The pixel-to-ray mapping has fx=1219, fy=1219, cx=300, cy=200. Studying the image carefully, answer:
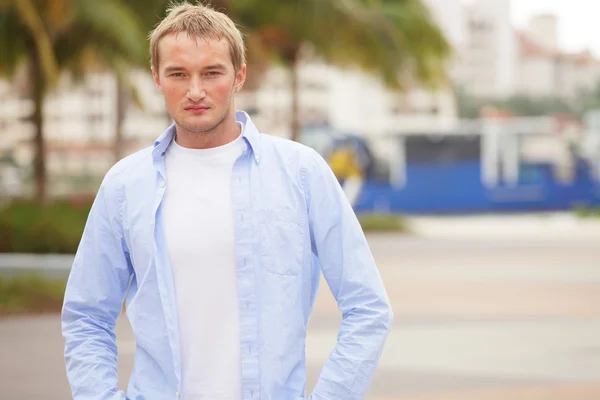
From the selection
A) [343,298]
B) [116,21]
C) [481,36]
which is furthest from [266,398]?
[481,36]

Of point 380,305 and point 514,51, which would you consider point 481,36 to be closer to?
point 514,51

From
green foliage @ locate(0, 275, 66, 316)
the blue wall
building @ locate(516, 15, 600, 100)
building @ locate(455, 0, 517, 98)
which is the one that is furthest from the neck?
building @ locate(516, 15, 600, 100)

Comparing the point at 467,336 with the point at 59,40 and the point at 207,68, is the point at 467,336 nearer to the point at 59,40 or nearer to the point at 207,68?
the point at 207,68

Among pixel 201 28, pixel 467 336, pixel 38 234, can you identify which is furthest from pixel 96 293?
pixel 38 234

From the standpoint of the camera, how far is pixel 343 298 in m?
2.70

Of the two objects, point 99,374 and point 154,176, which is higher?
point 154,176

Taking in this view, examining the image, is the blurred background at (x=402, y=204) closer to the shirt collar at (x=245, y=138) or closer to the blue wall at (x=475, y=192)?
the blue wall at (x=475, y=192)

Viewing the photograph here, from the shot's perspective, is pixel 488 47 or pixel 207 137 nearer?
pixel 207 137

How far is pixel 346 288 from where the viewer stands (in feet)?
8.82

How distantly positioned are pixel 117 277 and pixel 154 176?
0.27 m

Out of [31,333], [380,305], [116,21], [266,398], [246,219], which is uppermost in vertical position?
[116,21]

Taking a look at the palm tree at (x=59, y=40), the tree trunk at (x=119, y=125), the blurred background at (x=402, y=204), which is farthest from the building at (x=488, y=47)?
the palm tree at (x=59, y=40)

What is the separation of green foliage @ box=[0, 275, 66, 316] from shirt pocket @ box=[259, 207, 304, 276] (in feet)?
31.0

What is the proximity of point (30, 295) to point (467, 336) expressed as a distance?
4.47 m
